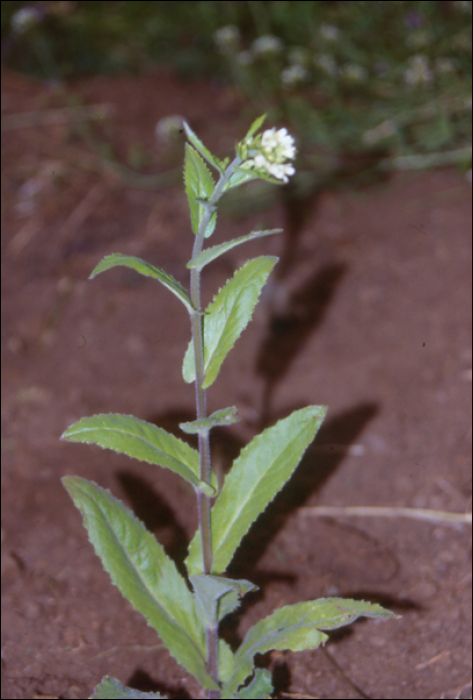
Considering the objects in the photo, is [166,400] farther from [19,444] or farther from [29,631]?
[29,631]

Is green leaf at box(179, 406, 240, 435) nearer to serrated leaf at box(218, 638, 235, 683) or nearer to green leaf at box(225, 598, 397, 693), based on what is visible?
green leaf at box(225, 598, 397, 693)

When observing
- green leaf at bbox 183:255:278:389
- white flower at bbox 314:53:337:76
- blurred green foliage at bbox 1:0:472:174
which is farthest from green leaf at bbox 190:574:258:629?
white flower at bbox 314:53:337:76

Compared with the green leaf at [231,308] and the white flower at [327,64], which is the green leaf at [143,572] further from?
the white flower at [327,64]

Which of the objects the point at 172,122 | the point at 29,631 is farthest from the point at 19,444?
the point at 172,122

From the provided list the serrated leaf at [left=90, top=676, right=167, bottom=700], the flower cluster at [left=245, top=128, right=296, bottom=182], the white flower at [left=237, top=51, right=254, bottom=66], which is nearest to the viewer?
the flower cluster at [left=245, top=128, right=296, bottom=182]

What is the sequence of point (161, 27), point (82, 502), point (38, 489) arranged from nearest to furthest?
point (82, 502) < point (38, 489) < point (161, 27)

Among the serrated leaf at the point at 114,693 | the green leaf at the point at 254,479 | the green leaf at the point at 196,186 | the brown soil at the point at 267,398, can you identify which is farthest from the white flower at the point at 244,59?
the serrated leaf at the point at 114,693
